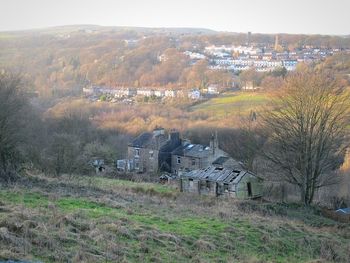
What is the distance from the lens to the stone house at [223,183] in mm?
28203

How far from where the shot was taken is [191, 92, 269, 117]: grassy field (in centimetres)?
6281

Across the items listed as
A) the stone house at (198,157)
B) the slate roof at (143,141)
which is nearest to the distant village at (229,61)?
the slate roof at (143,141)

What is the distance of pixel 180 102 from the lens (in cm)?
7519

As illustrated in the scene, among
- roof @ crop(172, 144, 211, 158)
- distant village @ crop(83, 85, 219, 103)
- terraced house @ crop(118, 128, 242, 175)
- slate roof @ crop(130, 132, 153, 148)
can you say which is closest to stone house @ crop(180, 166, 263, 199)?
terraced house @ crop(118, 128, 242, 175)

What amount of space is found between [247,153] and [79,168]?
12.6 metres

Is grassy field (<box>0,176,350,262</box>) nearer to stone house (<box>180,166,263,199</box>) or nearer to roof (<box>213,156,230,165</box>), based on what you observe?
stone house (<box>180,166,263,199</box>)

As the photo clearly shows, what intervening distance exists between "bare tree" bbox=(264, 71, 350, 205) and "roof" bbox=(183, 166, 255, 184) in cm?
354

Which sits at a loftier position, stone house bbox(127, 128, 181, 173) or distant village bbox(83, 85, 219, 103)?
stone house bbox(127, 128, 181, 173)

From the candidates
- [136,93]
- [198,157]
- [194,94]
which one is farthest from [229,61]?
[198,157]

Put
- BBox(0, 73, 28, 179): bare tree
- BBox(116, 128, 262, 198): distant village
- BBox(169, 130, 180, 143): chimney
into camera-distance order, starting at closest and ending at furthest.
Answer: BBox(0, 73, 28, 179): bare tree → BBox(116, 128, 262, 198): distant village → BBox(169, 130, 180, 143): chimney

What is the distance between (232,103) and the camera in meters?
70.0

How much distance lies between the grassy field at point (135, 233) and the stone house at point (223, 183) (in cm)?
969

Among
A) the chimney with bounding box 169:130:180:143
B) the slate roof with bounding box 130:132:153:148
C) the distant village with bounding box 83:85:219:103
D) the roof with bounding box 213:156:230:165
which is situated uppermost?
the chimney with bounding box 169:130:180:143

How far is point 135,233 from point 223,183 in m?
16.8
